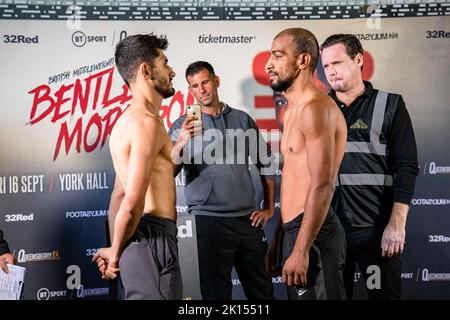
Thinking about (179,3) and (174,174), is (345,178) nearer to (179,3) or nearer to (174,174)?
(174,174)

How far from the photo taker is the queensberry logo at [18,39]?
176 inches

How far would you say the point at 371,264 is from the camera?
462 centimetres

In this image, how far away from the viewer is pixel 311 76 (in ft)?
14.8

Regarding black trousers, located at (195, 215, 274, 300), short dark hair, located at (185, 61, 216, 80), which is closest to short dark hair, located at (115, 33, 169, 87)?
short dark hair, located at (185, 61, 216, 80)

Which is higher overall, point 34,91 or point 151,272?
point 34,91

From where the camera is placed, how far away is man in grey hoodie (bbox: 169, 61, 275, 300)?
14.9ft

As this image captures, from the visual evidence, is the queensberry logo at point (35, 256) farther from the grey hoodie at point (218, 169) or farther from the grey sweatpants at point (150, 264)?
the grey hoodie at point (218, 169)

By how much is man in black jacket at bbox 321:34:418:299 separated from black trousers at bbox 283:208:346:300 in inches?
5.2

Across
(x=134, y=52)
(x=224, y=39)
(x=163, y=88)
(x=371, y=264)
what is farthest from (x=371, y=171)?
(x=134, y=52)

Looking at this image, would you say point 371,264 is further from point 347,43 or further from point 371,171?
point 347,43

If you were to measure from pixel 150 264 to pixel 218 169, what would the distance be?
748mm

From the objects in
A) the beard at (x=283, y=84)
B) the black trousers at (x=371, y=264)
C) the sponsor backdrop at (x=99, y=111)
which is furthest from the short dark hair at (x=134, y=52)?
the black trousers at (x=371, y=264)
